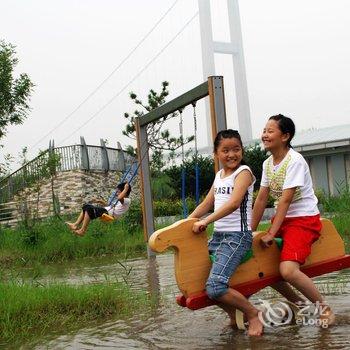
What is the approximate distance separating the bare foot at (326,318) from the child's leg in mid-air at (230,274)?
16.5 inches

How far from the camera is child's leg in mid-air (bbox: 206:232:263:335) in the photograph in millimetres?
4234

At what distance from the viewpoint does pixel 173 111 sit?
32.2ft

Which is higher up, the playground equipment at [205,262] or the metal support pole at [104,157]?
the metal support pole at [104,157]

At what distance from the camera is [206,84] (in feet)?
27.9

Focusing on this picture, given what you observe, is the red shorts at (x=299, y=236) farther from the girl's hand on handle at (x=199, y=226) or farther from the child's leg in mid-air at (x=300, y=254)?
the girl's hand on handle at (x=199, y=226)

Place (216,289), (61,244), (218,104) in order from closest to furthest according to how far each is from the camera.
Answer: (216,289) → (218,104) → (61,244)

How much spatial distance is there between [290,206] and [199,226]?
2.27 feet

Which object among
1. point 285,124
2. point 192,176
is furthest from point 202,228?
point 192,176

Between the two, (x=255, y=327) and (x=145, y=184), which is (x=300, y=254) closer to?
(x=255, y=327)

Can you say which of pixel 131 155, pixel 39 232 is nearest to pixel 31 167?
pixel 131 155

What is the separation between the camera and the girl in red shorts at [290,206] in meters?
4.39

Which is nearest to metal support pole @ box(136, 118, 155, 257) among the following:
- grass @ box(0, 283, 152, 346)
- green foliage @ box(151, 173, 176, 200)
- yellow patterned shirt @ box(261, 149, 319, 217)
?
grass @ box(0, 283, 152, 346)

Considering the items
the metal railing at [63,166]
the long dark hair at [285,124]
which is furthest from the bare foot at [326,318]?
the metal railing at [63,166]

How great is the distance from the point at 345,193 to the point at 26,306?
7.31 metres
